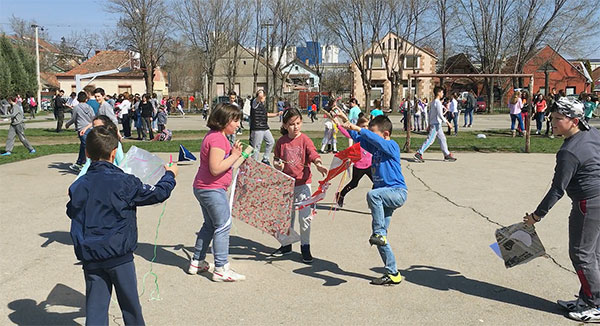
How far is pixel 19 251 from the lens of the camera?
5.98 meters

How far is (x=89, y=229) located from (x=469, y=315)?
3218mm

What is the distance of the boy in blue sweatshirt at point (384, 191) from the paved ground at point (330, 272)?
0.80 feet

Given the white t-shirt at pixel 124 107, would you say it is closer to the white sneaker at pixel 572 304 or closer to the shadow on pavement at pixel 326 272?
the shadow on pavement at pixel 326 272

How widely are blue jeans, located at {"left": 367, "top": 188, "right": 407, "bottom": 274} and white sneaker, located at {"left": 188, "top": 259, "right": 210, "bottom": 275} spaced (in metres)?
1.92

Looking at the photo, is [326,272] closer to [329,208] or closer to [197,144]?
[329,208]

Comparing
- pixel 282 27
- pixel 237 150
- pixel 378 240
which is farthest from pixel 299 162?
pixel 282 27

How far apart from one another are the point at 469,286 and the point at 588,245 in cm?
125

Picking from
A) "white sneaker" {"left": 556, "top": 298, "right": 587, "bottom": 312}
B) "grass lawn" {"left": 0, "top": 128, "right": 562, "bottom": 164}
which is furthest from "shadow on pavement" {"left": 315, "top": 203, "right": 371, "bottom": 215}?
"grass lawn" {"left": 0, "top": 128, "right": 562, "bottom": 164}

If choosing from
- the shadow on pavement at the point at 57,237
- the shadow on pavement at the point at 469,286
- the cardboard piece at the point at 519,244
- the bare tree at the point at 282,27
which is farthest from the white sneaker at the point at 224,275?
the bare tree at the point at 282,27

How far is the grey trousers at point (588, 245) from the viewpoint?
411cm

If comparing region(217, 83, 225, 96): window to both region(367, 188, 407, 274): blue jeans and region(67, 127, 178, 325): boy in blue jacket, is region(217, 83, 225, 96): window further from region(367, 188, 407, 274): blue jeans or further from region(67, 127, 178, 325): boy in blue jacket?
region(67, 127, 178, 325): boy in blue jacket

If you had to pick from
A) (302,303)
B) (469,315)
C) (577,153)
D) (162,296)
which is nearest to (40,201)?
(162,296)

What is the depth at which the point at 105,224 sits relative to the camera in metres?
3.29

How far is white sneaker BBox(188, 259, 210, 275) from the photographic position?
17.6ft
